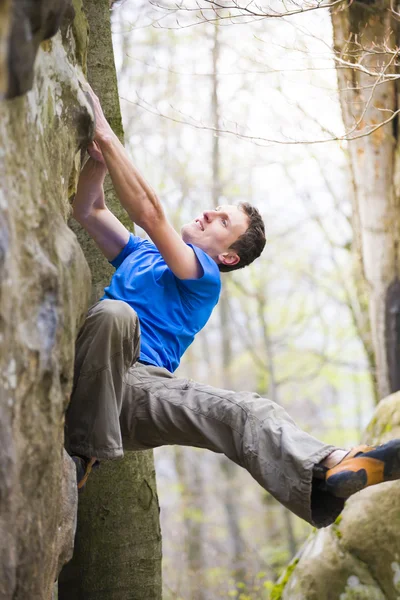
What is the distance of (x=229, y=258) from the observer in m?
4.14

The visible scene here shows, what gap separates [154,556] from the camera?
4.89 m

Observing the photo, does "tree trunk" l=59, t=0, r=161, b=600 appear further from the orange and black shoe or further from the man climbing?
the orange and black shoe

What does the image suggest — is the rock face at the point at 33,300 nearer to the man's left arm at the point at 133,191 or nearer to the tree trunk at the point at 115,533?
the man's left arm at the point at 133,191

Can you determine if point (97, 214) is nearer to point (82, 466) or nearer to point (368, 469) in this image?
point (82, 466)

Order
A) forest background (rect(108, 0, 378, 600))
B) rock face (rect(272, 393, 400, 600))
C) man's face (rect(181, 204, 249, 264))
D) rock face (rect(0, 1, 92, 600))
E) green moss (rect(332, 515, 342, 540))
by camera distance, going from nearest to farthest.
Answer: rock face (rect(0, 1, 92, 600))
man's face (rect(181, 204, 249, 264))
rock face (rect(272, 393, 400, 600))
green moss (rect(332, 515, 342, 540))
forest background (rect(108, 0, 378, 600))

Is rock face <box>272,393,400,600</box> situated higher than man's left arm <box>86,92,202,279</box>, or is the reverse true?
man's left arm <box>86,92,202,279</box>

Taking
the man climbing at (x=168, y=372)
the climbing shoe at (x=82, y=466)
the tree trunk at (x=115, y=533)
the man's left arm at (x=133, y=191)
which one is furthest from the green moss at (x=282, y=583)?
the man's left arm at (x=133, y=191)

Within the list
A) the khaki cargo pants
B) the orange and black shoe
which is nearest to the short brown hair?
the khaki cargo pants

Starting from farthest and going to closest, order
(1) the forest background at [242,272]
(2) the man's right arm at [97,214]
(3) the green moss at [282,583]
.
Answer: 1. (1) the forest background at [242,272]
2. (3) the green moss at [282,583]
3. (2) the man's right arm at [97,214]

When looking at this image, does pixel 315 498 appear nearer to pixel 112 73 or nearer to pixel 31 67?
pixel 31 67

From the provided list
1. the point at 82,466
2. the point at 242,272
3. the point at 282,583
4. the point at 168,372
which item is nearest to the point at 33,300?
the point at 82,466

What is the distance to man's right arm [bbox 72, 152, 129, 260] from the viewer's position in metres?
3.91

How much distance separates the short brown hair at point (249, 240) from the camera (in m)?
4.15

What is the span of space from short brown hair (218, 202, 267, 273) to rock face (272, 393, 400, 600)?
7.45ft
